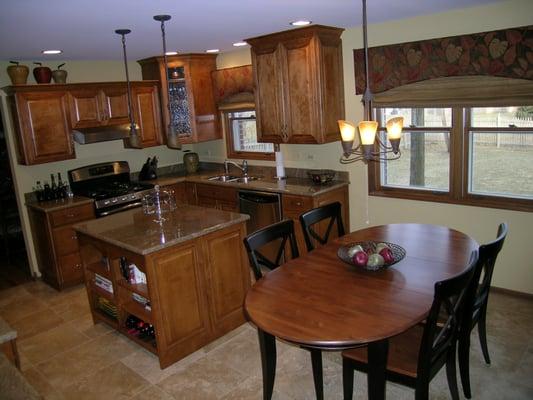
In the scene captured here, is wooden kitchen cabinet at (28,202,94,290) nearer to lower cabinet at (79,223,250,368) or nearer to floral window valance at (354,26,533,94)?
lower cabinet at (79,223,250,368)

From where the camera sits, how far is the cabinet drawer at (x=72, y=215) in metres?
4.57

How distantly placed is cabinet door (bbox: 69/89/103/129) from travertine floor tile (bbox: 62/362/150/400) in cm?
282

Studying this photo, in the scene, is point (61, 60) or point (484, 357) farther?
point (61, 60)

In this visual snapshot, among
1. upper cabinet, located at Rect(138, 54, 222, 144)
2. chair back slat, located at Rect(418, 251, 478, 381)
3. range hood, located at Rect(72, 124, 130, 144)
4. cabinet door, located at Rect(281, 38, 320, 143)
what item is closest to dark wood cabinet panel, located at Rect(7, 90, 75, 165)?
range hood, located at Rect(72, 124, 130, 144)

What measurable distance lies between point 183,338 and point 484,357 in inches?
A: 81.8

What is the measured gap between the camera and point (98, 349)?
11.6 ft

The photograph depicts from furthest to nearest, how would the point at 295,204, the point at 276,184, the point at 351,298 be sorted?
the point at 276,184, the point at 295,204, the point at 351,298

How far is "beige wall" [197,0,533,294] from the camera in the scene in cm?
355

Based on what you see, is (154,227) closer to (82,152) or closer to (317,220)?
(317,220)

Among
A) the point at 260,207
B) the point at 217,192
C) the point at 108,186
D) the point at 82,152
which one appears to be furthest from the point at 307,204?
the point at 82,152

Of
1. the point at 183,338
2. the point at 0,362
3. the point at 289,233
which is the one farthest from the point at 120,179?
the point at 0,362

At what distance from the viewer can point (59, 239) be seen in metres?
4.61

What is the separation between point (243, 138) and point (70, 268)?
258cm

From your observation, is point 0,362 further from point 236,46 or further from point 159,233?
point 236,46
